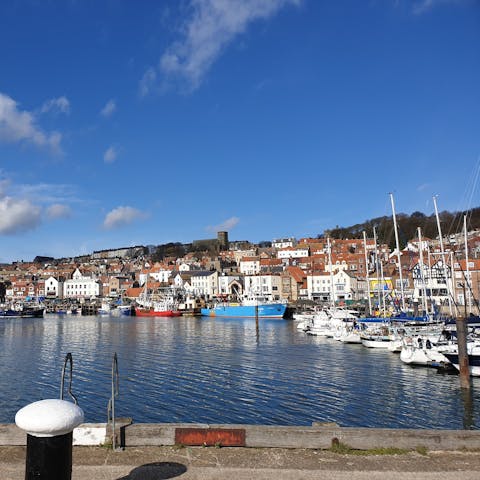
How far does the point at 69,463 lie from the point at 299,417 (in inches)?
543

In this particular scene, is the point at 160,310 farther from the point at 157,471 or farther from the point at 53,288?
the point at 157,471

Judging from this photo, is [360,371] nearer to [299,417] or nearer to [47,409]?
[299,417]

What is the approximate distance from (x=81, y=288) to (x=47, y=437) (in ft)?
540

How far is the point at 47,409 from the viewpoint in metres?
5.21

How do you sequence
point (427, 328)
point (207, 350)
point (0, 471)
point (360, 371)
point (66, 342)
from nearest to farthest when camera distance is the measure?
point (0, 471)
point (360, 371)
point (427, 328)
point (207, 350)
point (66, 342)

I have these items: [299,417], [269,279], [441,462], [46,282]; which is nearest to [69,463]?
[441,462]

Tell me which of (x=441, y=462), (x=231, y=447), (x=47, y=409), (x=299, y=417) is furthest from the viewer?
(x=299, y=417)

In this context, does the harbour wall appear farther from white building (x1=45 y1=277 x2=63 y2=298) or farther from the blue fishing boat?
white building (x1=45 y1=277 x2=63 y2=298)

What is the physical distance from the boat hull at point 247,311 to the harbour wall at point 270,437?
251ft

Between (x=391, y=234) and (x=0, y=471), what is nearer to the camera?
(x=0, y=471)

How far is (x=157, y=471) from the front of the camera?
733 cm

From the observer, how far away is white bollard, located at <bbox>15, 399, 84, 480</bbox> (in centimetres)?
509

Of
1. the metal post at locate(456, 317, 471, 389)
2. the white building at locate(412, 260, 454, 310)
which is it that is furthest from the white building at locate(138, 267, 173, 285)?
the metal post at locate(456, 317, 471, 389)

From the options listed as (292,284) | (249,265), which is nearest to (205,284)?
(249,265)
